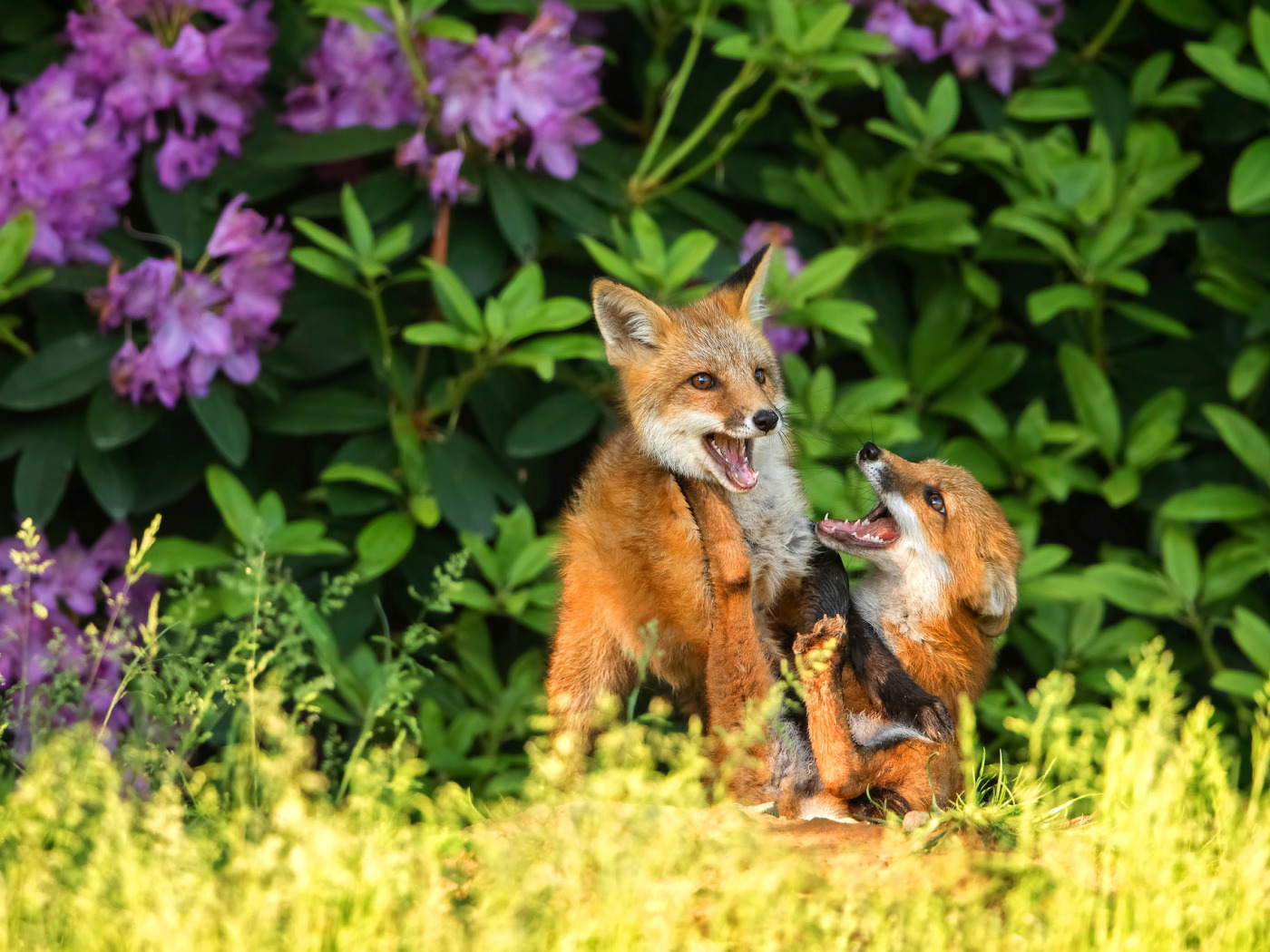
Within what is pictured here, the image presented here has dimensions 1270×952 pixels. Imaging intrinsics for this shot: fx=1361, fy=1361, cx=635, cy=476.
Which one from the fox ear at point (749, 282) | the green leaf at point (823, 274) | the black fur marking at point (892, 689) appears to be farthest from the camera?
the green leaf at point (823, 274)

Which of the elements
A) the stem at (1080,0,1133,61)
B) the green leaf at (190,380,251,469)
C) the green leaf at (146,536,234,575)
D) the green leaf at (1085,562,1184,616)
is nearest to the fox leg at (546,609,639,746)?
the green leaf at (146,536,234,575)

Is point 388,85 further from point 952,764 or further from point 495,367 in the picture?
point 952,764

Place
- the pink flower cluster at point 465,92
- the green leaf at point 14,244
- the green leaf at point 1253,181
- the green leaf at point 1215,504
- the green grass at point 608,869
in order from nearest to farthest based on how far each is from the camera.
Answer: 1. the green grass at point 608,869
2. the green leaf at point 14,244
3. the pink flower cluster at point 465,92
4. the green leaf at point 1253,181
5. the green leaf at point 1215,504

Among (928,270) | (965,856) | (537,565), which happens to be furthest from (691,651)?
(928,270)

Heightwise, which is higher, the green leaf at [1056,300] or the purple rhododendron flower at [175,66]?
the purple rhododendron flower at [175,66]

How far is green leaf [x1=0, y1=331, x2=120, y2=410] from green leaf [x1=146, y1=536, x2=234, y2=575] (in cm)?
60

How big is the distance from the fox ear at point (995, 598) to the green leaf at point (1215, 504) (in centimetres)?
175

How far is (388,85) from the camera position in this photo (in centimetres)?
493

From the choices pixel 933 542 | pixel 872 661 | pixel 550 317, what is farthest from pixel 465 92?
pixel 872 661

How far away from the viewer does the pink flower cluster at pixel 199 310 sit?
4.53m

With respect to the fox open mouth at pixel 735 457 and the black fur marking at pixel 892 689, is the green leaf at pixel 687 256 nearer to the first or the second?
the fox open mouth at pixel 735 457

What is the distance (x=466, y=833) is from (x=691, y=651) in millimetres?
710

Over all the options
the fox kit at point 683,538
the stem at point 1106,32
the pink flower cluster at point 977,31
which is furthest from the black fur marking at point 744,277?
the stem at point 1106,32

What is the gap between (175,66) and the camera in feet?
15.6
